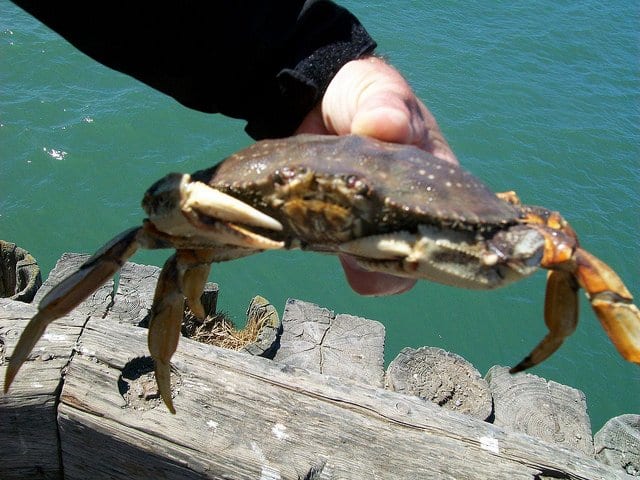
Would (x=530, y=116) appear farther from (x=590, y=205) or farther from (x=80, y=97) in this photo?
(x=80, y=97)

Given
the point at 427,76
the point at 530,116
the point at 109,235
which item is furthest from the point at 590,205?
the point at 109,235

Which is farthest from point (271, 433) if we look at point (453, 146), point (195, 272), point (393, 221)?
point (453, 146)

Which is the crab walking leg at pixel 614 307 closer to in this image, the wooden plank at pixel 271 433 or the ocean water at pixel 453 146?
the wooden plank at pixel 271 433

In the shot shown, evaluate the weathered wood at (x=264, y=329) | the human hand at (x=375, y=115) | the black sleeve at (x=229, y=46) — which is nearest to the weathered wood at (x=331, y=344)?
the weathered wood at (x=264, y=329)

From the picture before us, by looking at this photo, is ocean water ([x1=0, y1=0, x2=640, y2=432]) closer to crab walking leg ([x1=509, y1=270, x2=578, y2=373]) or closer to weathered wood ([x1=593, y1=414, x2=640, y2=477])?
weathered wood ([x1=593, y1=414, x2=640, y2=477])

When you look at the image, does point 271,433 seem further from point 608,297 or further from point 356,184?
point 608,297

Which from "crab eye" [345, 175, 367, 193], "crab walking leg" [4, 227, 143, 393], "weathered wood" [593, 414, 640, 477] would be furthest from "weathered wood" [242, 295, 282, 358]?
"crab eye" [345, 175, 367, 193]
